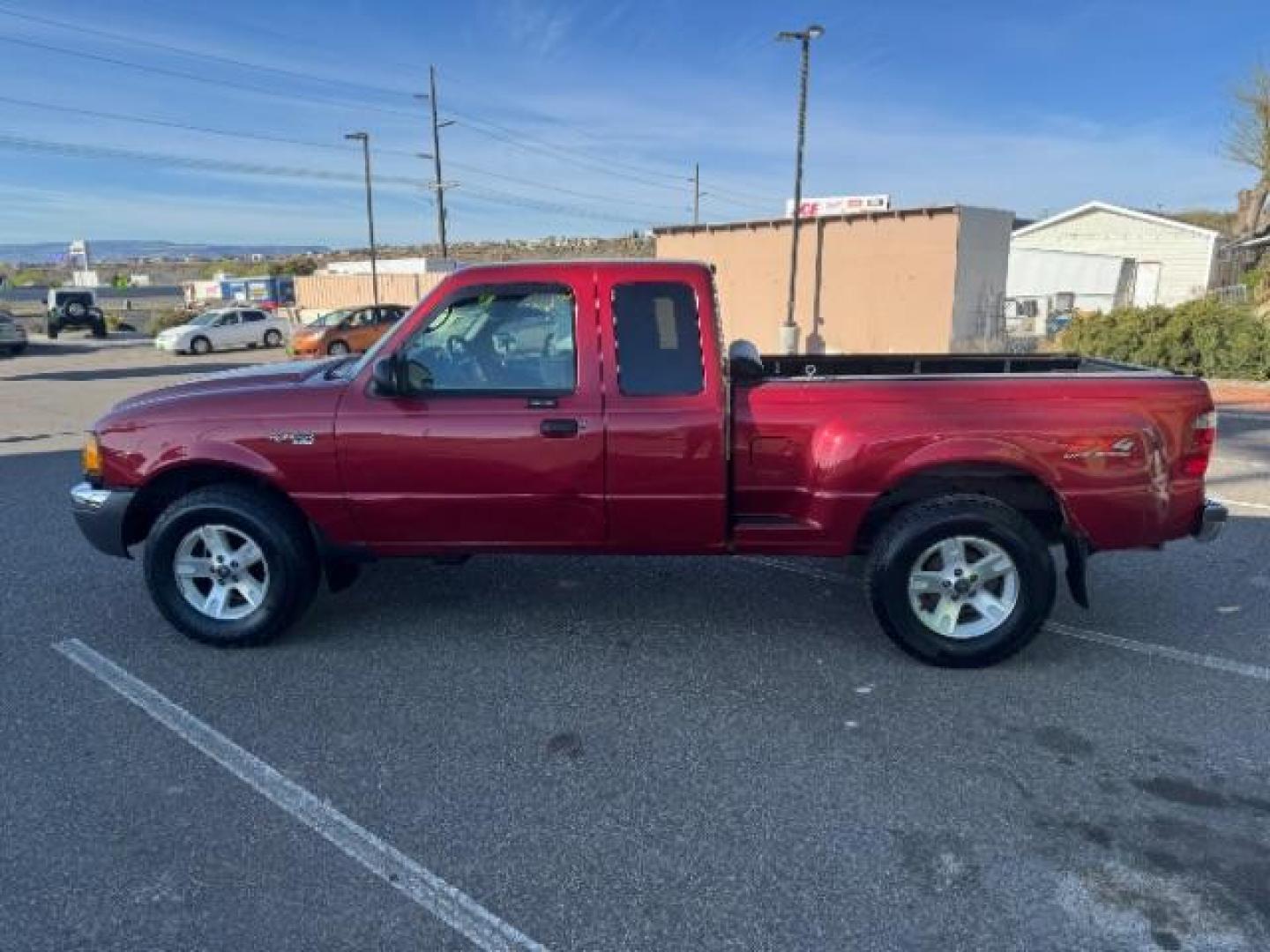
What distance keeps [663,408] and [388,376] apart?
1.27 meters

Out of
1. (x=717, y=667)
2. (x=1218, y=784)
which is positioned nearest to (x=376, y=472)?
(x=717, y=667)

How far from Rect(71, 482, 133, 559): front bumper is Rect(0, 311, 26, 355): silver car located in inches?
1144

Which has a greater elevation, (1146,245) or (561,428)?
(1146,245)

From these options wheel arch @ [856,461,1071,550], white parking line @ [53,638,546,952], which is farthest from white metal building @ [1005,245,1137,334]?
white parking line @ [53,638,546,952]

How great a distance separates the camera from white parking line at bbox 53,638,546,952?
7.99 feet

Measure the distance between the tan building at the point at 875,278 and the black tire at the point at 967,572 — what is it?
1781 cm

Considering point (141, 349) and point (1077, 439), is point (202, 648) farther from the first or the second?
point (141, 349)

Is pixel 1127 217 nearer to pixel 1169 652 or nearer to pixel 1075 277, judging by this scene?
pixel 1075 277

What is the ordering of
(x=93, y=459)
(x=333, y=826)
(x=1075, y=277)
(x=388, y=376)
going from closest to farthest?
(x=333, y=826) → (x=388, y=376) → (x=93, y=459) → (x=1075, y=277)

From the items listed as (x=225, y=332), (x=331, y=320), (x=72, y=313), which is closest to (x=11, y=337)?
(x=225, y=332)

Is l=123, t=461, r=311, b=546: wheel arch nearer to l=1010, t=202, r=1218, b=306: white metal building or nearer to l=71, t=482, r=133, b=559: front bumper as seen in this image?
l=71, t=482, r=133, b=559: front bumper

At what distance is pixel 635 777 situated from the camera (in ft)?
10.4

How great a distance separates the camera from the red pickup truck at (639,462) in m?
3.90

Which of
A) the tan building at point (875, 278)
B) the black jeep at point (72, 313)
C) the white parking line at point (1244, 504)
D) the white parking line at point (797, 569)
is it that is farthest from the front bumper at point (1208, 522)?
the black jeep at point (72, 313)
